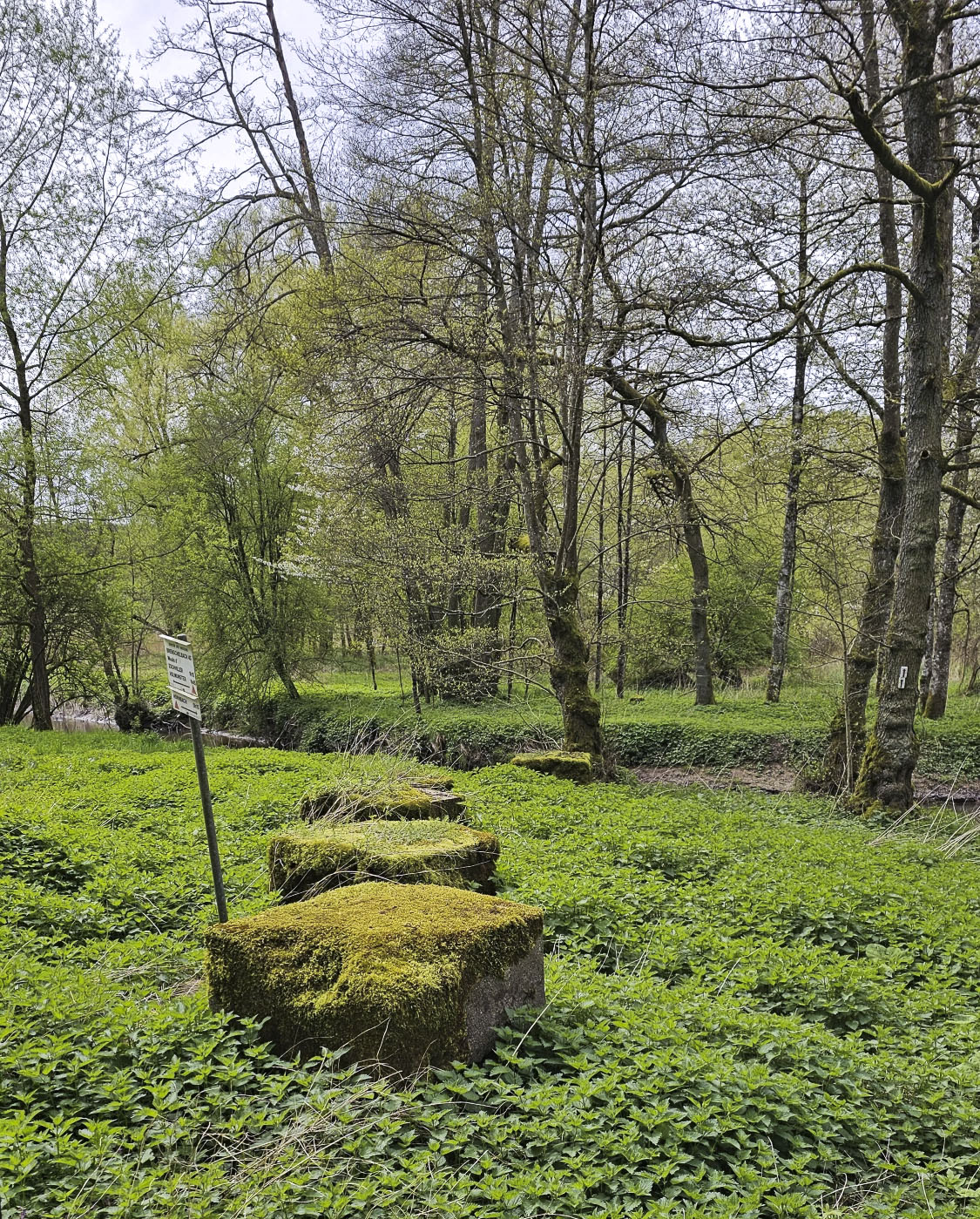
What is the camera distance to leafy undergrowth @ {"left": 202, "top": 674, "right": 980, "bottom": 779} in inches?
493

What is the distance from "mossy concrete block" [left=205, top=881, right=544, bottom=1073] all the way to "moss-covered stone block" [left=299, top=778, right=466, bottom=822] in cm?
185

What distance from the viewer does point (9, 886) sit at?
15.4ft

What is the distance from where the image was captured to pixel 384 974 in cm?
290

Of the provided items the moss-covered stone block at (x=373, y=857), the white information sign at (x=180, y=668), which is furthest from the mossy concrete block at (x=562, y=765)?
the white information sign at (x=180, y=668)

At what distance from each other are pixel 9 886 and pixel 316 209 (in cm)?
1794

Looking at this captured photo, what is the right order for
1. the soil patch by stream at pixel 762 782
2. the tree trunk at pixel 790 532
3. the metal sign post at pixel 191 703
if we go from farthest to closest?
1. the tree trunk at pixel 790 532
2. the soil patch by stream at pixel 762 782
3. the metal sign post at pixel 191 703

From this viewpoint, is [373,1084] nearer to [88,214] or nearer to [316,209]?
[88,214]

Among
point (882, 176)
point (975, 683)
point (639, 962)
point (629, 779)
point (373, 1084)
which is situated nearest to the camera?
point (373, 1084)

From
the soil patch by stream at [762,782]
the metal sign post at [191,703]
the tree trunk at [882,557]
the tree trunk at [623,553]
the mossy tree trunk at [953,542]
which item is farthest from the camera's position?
the tree trunk at [623,553]

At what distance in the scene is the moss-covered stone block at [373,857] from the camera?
13.9 ft

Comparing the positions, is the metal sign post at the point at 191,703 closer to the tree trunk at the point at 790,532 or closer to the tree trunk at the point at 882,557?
the tree trunk at the point at 882,557

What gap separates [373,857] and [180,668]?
1417mm

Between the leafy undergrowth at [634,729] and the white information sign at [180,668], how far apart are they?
228 inches

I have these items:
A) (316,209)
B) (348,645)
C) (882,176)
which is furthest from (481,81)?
(348,645)
